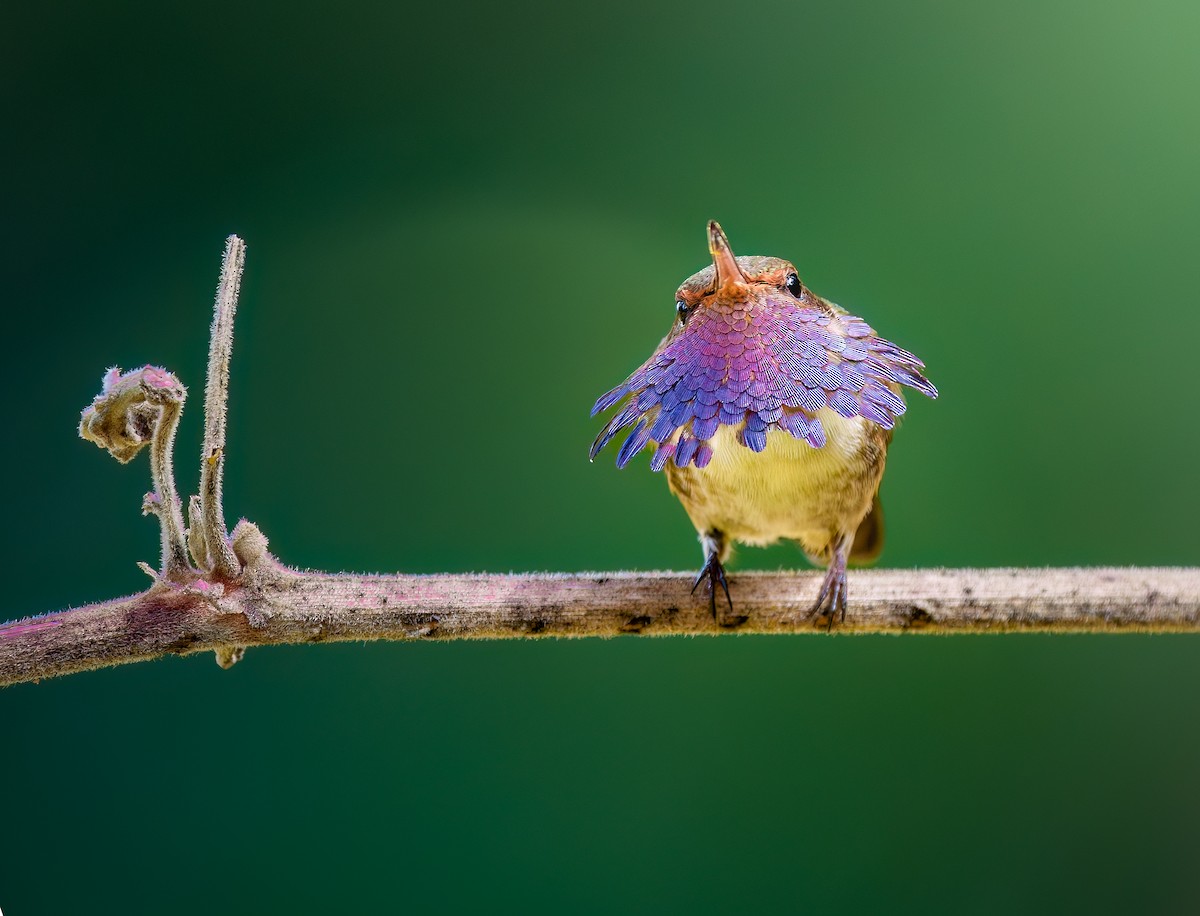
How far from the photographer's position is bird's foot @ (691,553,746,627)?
1550mm

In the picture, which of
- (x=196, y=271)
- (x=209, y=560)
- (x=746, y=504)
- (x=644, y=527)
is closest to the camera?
(x=209, y=560)

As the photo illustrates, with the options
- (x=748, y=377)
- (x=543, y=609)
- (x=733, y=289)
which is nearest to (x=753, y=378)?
(x=748, y=377)

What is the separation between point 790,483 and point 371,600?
698 mm

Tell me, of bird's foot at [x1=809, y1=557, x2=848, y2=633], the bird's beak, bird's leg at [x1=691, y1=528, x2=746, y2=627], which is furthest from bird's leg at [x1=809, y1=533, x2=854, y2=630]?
the bird's beak

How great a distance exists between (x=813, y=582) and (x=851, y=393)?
19.4 inches

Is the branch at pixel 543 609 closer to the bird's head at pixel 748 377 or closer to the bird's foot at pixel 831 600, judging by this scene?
the bird's foot at pixel 831 600

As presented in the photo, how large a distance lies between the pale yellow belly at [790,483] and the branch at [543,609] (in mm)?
190

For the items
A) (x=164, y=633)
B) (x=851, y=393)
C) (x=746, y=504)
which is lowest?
(x=164, y=633)

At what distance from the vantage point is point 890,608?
146 centimetres

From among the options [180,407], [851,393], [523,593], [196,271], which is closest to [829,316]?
[851,393]

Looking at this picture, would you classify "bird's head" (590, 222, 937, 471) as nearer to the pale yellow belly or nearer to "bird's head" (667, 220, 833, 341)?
"bird's head" (667, 220, 833, 341)

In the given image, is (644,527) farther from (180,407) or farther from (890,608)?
(180,407)

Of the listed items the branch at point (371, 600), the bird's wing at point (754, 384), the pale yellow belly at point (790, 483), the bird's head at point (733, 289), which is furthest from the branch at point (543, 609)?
the bird's head at point (733, 289)

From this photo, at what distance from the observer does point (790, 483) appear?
1.66m
